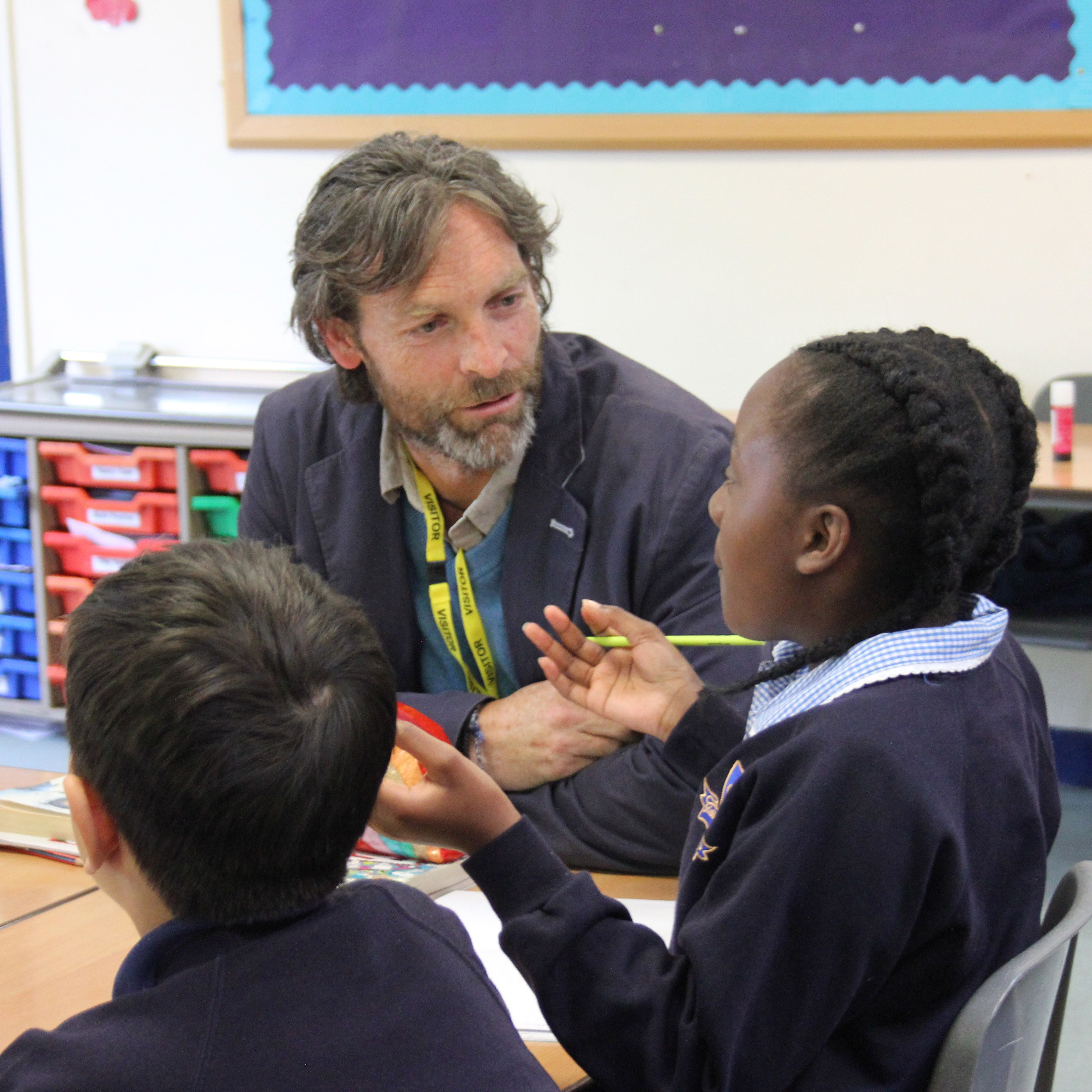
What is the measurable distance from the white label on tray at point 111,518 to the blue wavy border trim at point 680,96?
45.6 inches

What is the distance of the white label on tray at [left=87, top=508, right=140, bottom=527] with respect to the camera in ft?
9.55

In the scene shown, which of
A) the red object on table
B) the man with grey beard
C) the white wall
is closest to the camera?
the man with grey beard

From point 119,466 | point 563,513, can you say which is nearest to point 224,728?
point 563,513

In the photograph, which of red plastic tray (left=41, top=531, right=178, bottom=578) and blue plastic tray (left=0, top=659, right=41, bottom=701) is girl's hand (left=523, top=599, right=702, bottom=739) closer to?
red plastic tray (left=41, top=531, right=178, bottom=578)

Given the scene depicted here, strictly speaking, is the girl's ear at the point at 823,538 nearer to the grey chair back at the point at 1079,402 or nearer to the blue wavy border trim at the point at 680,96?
the grey chair back at the point at 1079,402

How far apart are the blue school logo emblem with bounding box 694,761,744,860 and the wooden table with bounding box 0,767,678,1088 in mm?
191

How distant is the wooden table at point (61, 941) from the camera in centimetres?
93

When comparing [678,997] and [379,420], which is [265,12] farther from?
[678,997]

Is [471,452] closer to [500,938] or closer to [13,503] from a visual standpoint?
[500,938]

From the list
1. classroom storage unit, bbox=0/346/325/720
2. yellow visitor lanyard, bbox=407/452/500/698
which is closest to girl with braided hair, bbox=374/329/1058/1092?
yellow visitor lanyard, bbox=407/452/500/698

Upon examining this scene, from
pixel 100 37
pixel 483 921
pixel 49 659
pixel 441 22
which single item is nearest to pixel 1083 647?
pixel 483 921

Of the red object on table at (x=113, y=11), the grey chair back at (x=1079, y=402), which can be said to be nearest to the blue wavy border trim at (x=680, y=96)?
the red object on table at (x=113, y=11)

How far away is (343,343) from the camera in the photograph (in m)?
1.69

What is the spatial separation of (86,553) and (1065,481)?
7.30ft
